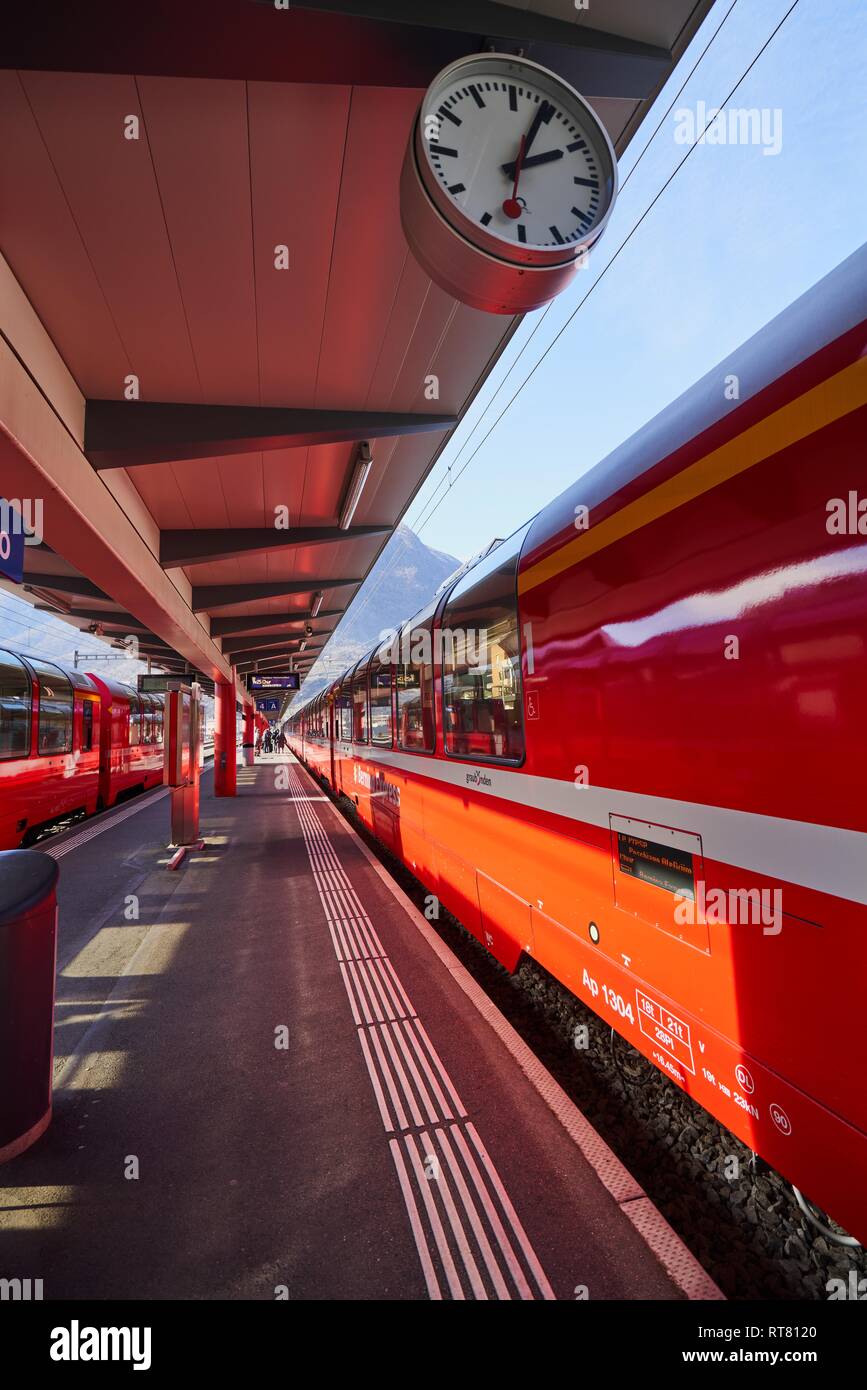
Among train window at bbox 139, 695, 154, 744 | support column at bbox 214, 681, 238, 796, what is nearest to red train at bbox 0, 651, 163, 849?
train window at bbox 139, 695, 154, 744

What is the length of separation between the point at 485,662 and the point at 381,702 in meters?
3.76

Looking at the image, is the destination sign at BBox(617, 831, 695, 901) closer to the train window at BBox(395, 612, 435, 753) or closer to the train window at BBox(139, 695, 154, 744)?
the train window at BBox(395, 612, 435, 753)

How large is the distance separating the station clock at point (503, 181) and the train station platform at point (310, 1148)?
10.6 feet

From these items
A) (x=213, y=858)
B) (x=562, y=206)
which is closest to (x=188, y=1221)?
(x=562, y=206)

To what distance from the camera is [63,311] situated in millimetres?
3664

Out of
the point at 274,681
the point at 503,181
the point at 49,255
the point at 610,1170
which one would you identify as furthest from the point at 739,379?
the point at 274,681

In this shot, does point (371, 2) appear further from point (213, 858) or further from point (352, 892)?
point (213, 858)

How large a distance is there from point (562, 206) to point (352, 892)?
559 centimetres

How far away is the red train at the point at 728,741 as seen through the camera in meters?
1.59

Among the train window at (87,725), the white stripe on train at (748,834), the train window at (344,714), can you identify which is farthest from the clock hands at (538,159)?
the train window at (87,725)

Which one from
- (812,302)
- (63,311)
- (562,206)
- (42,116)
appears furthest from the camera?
(63,311)

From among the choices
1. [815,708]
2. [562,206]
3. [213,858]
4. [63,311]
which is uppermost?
[63,311]

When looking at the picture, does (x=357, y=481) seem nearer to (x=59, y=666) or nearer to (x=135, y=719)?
(x=59, y=666)

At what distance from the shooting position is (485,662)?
4.12 meters
